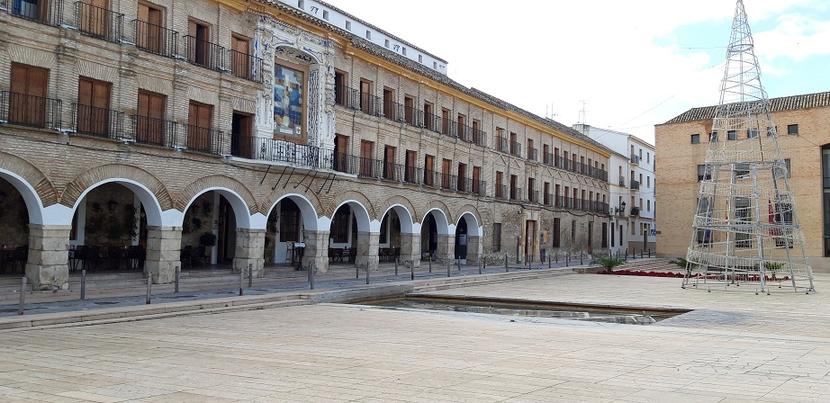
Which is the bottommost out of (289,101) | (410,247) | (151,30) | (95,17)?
(410,247)

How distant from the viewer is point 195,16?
22.2 metres

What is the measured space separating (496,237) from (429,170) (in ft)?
27.0

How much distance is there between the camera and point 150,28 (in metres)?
20.7

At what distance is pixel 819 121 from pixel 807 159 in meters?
2.39

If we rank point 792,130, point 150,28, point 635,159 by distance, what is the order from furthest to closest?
point 635,159, point 792,130, point 150,28

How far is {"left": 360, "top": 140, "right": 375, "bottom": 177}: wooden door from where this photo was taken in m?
29.4

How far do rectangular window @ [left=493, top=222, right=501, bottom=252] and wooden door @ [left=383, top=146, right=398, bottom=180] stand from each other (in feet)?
35.0

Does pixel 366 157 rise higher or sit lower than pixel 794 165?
lower

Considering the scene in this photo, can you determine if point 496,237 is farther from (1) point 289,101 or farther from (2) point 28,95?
(2) point 28,95

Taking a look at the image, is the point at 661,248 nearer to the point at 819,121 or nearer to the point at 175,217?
the point at 819,121

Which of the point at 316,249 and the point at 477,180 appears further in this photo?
the point at 477,180

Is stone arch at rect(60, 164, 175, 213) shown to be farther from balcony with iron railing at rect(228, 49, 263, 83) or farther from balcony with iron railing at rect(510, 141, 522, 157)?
balcony with iron railing at rect(510, 141, 522, 157)

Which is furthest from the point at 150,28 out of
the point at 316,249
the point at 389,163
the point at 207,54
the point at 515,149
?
the point at 515,149

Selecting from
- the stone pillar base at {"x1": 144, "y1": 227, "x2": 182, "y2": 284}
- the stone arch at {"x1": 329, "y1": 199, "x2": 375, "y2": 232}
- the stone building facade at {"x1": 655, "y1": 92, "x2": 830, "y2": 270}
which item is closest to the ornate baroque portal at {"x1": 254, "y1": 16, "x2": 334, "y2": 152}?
the stone arch at {"x1": 329, "y1": 199, "x2": 375, "y2": 232}
